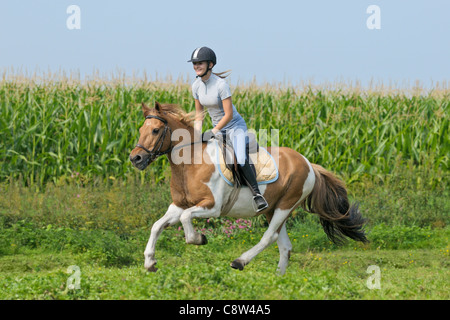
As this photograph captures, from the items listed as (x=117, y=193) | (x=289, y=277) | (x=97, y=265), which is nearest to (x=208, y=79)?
(x=289, y=277)

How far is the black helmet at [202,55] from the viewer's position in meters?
7.37

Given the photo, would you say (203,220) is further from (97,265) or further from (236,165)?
Answer: (236,165)

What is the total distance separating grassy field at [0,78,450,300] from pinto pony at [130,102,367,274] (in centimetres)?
47

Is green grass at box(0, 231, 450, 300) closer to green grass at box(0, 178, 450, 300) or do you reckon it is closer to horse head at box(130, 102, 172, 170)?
green grass at box(0, 178, 450, 300)

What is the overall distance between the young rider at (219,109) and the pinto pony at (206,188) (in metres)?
0.19

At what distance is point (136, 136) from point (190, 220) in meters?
8.15

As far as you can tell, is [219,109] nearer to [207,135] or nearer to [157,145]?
[207,135]

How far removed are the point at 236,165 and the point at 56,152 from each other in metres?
8.97

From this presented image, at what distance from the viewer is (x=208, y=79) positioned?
7.59m

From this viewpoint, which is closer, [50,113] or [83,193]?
[83,193]

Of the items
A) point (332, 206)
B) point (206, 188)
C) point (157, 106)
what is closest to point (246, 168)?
point (206, 188)

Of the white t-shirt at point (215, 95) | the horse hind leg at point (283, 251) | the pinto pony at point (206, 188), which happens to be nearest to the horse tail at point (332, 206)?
the pinto pony at point (206, 188)

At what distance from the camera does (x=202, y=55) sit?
7375 millimetres

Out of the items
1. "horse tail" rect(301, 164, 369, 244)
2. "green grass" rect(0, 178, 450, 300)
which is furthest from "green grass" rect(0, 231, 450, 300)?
"horse tail" rect(301, 164, 369, 244)
